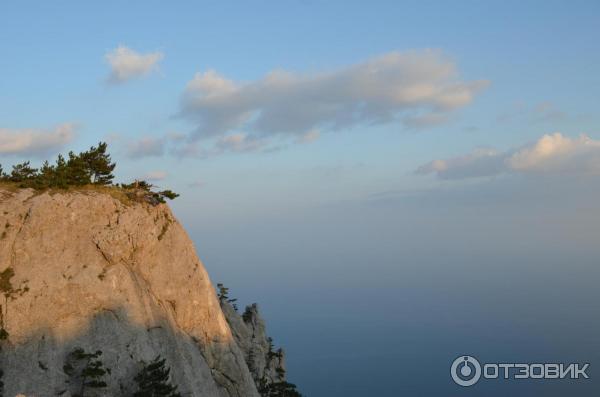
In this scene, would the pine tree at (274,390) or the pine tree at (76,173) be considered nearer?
the pine tree at (76,173)

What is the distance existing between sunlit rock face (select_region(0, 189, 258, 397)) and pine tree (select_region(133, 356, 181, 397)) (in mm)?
1042

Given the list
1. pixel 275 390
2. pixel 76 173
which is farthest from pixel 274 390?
pixel 76 173

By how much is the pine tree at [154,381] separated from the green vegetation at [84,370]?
268 centimetres

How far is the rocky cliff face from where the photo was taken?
36.5 m

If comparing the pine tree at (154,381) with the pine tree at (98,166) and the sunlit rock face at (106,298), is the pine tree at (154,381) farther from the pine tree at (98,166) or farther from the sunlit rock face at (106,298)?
the pine tree at (98,166)

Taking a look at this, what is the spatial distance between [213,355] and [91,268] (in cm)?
1458

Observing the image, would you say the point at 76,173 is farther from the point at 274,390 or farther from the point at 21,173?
the point at 274,390

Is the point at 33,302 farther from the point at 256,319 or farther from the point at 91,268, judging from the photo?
the point at 256,319

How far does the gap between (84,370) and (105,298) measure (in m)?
6.66

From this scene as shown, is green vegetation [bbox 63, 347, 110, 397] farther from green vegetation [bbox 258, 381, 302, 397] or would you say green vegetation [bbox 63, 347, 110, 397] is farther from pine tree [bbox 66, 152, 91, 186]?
green vegetation [bbox 258, 381, 302, 397]

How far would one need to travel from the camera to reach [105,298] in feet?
131

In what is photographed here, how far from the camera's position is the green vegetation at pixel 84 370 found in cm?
3484

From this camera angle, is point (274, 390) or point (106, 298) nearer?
point (106, 298)

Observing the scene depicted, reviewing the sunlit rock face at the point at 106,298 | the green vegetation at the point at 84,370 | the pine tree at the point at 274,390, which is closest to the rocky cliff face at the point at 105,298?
the sunlit rock face at the point at 106,298
